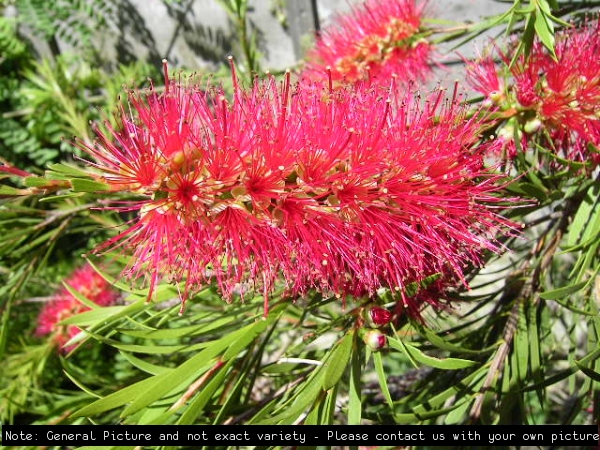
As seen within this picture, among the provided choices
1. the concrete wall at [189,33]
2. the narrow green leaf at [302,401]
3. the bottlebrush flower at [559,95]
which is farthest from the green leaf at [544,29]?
the concrete wall at [189,33]

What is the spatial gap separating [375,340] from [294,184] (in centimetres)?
23

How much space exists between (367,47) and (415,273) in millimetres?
610

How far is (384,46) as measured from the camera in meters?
1.07

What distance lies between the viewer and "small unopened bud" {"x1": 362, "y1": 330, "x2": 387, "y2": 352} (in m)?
0.59

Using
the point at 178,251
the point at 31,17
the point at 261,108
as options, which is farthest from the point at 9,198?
the point at 31,17

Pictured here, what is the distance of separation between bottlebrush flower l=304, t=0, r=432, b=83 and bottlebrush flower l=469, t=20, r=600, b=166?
13.4 inches

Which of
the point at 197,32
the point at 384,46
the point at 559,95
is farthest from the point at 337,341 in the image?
the point at 197,32

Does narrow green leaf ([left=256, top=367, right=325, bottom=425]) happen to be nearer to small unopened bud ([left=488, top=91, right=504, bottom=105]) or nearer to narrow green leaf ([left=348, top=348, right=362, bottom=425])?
narrow green leaf ([left=348, top=348, right=362, bottom=425])

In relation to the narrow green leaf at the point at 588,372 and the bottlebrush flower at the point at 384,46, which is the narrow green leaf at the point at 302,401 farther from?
the bottlebrush flower at the point at 384,46

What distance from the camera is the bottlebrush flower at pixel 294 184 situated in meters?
0.58

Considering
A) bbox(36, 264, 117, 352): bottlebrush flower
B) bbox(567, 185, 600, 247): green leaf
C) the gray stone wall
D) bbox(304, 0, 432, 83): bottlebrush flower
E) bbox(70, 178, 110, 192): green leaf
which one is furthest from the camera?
the gray stone wall

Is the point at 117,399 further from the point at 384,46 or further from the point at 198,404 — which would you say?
the point at 384,46

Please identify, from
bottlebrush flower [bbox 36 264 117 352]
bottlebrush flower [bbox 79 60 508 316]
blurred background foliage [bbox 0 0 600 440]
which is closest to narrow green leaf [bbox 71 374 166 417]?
blurred background foliage [bbox 0 0 600 440]

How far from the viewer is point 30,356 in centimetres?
119
